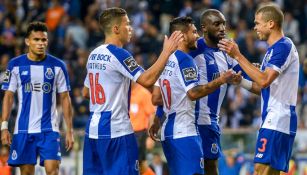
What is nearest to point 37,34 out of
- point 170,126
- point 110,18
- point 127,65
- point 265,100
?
point 110,18

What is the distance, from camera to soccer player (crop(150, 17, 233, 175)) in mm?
12062

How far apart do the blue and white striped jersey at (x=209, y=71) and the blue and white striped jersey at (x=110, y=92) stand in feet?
3.95

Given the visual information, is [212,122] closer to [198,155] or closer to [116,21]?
[198,155]

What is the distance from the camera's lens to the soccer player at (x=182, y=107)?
1206cm

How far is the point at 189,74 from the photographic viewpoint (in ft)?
39.4

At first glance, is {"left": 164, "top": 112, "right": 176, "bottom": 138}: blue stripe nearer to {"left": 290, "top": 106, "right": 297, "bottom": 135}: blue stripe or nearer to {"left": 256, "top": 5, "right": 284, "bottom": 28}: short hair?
{"left": 290, "top": 106, "right": 297, "bottom": 135}: blue stripe

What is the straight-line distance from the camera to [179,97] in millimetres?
12266

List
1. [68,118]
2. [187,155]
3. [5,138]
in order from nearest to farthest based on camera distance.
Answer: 1. [187,155]
2. [5,138]
3. [68,118]

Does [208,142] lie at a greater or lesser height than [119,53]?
lesser

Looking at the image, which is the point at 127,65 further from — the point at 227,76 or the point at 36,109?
the point at 36,109

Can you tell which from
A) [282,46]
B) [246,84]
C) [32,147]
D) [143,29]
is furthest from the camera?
[143,29]

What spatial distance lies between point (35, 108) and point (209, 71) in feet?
8.40

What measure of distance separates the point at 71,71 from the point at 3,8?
3.40 m

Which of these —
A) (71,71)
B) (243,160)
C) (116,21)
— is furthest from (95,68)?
(71,71)
